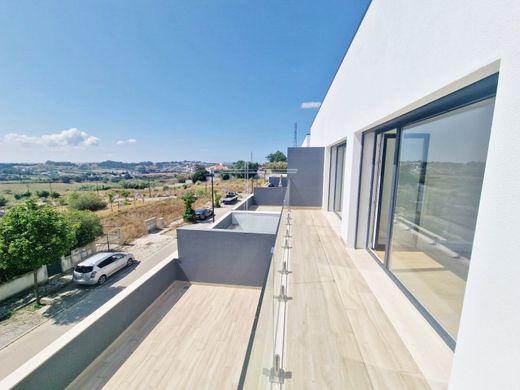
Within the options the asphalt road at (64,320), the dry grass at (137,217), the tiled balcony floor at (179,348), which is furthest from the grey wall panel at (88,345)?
the dry grass at (137,217)

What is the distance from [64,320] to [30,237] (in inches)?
122

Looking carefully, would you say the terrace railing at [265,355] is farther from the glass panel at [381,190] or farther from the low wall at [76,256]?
the low wall at [76,256]

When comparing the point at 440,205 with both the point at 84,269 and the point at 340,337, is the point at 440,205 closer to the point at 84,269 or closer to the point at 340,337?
the point at 340,337

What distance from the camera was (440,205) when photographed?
219 cm

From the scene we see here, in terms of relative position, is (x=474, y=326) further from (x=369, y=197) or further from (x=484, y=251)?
(x=369, y=197)

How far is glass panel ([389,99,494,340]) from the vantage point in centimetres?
173

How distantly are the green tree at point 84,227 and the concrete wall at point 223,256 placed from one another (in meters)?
8.37

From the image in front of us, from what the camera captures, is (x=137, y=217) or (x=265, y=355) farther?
(x=137, y=217)

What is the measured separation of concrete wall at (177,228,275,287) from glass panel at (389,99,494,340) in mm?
3711

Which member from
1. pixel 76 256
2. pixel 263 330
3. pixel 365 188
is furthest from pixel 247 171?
pixel 263 330

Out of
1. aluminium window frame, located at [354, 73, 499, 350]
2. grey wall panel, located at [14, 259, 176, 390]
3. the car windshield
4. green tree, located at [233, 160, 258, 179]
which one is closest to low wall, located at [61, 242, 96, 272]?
the car windshield

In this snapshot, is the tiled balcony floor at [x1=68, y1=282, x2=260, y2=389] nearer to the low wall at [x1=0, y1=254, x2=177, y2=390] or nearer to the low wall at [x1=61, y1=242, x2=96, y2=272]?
the low wall at [x1=0, y1=254, x2=177, y2=390]

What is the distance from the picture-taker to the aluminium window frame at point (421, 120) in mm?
1471

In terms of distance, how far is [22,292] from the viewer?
26.8ft
